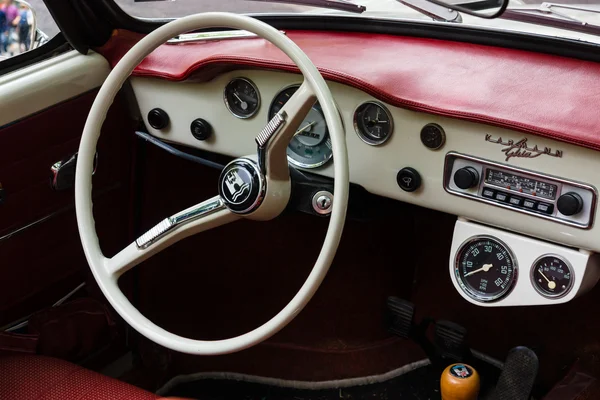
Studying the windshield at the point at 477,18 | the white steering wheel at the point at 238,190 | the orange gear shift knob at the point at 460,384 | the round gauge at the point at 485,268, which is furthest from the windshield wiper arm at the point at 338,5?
the orange gear shift knob at the point at 460,384

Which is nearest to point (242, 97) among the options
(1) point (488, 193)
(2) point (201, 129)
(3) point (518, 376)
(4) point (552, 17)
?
(2) point (201, 129)

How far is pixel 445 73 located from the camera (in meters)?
1.63

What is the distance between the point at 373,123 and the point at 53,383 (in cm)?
93

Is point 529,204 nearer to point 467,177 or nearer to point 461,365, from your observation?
point 467,177

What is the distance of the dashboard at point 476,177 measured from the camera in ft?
4.77

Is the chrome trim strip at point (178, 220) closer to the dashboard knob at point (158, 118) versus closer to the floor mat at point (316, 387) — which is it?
the dashboard knob at point (158, 118)

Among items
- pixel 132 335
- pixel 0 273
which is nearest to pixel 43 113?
pixel 0 273

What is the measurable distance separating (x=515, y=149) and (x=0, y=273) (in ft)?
4.30

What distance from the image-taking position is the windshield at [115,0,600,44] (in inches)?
66.6

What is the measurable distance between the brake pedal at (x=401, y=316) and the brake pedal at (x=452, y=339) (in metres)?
0.10

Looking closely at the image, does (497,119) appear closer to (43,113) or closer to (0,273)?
(43,113)

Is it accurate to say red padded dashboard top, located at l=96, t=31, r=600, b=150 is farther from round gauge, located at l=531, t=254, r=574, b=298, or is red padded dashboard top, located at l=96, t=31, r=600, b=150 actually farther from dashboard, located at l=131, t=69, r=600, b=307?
round gauge, located at l=531, t=254, r=574, b=298

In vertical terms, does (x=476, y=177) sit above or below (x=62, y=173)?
above

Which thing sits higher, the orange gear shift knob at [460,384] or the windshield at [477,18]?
the windshield at [477,18]
